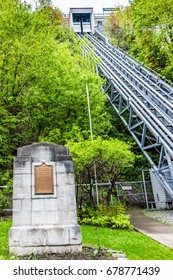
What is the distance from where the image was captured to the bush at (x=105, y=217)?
1155cm

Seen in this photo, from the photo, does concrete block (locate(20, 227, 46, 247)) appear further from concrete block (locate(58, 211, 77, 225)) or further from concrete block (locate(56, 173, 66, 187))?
concrete block (locate(56, 173, 66, 187))

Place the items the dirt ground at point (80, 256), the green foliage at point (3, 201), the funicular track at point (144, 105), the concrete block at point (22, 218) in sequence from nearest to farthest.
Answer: the dirt ground at point (80, 256) < the concrete block at point (22, 218) < the green foliage at point (3, 201) < the funicular track at point (144, 105)

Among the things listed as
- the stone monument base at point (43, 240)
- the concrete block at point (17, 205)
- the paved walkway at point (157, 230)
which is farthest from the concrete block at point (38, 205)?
the paved walkway at point (157, 230)

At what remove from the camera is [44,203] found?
7555 mm

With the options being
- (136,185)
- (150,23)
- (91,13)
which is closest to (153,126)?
(136,185)

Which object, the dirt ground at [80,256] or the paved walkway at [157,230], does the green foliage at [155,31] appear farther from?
the dirt ground at [80,256]

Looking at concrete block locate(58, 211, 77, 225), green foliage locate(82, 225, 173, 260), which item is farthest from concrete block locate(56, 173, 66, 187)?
green foliage locate(82, 225, 173, 260)

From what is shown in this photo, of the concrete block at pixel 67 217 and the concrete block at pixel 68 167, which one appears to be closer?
the concrete block at pixel 67 217

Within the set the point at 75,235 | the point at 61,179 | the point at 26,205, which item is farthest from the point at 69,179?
the point at 75,235

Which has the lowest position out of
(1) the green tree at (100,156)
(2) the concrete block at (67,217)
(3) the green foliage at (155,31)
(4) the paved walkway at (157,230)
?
(4) the paved walkway at (157,230)

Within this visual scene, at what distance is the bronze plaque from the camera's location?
7.63 metres

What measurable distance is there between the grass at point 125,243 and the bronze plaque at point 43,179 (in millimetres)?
1819

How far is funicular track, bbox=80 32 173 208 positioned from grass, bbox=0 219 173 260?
6453 mm

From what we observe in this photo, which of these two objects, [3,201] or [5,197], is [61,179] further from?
[5,197]
